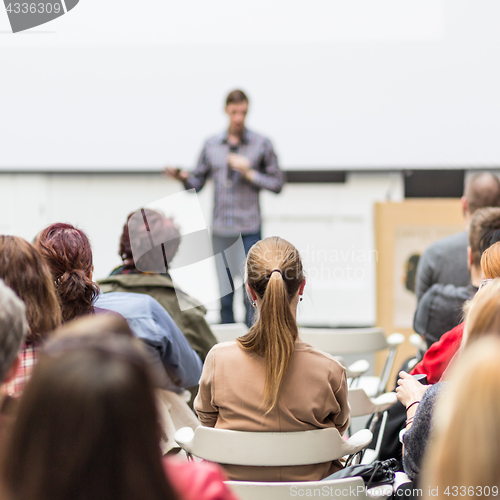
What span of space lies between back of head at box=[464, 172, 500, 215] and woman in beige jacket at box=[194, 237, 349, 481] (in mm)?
1543

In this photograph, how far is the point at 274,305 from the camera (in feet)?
5.27

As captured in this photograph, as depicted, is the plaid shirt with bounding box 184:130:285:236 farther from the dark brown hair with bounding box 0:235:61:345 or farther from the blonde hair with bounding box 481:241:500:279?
the dark brown hair with bounding box 0:235:61:345

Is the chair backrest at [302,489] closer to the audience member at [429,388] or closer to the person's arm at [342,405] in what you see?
the audience member at [429,388]

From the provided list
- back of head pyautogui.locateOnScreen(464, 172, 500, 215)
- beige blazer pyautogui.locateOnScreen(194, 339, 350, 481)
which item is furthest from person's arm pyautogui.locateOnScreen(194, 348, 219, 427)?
back of head pyautogui.locateOnScreen(464, 172, 500, 215)

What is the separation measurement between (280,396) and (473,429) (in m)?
0.94

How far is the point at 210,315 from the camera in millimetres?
4891

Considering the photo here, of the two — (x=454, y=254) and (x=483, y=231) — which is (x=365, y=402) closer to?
(x=483, y=231)

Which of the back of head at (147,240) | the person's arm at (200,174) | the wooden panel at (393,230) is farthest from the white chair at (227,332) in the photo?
the person's arm at (200,174)

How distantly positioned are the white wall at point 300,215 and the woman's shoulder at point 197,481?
395 cm

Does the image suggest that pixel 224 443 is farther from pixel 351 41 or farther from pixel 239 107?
pixel 351 41

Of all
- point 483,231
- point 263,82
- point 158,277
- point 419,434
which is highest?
point 263,82

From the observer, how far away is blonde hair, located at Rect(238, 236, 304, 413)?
1561mm

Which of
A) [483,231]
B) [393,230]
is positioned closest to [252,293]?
[483,231]

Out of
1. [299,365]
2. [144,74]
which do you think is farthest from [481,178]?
[144,74]
